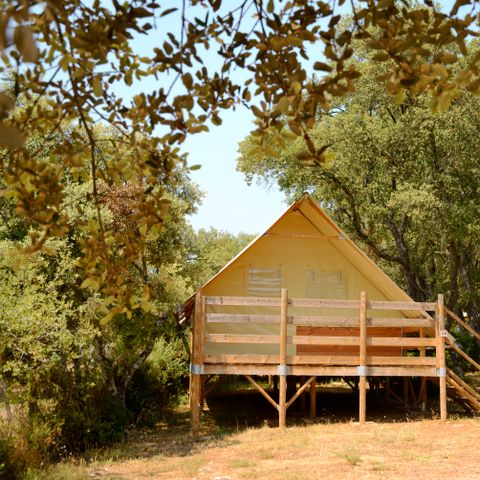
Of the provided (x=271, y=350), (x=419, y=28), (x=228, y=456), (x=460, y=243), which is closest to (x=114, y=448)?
(x=228, y=456)

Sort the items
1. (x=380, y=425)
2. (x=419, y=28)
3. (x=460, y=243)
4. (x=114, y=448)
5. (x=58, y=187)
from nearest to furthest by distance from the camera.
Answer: (x=419, y=28) < (x=58, y=187) < (x=114, y=448) < (x=380, y=425) < (x=460, y=243)

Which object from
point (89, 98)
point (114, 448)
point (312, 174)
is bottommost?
point (114, 448)

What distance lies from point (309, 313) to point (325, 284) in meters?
0.83

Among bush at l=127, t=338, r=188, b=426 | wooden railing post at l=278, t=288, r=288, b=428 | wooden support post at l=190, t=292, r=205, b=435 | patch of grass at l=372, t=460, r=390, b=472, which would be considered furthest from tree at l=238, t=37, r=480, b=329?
patch of grass at l=372, t=460, r=390, b=472

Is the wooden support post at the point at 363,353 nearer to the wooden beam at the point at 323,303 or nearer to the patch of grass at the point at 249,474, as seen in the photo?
the wooden beam at the point at 323,303

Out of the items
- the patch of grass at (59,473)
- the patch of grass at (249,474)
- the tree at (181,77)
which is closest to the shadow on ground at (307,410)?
the patch of grass at (249,474)

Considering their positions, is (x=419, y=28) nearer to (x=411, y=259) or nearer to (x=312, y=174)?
(x=312, y=174)

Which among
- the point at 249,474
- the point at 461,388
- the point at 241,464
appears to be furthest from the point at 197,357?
the point at 461,388

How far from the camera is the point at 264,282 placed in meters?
16.1

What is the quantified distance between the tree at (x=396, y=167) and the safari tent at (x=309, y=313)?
329 centimetres

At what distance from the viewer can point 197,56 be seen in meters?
3.21

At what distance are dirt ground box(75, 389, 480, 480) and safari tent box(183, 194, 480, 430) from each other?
0.81 metres

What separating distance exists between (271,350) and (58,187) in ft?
41.9

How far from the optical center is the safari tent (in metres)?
14.0
